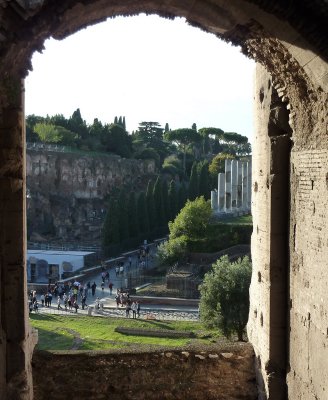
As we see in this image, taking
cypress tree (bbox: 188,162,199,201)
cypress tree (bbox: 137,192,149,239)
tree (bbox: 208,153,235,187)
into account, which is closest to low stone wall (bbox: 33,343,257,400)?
cypress tree (bbox: 137,192,149,239)

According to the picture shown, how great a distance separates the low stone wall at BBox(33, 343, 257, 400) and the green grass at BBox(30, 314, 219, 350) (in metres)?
5.85

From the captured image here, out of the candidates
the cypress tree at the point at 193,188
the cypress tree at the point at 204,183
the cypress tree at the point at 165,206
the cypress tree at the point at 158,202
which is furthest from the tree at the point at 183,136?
the cypress tree at the point at 158,202

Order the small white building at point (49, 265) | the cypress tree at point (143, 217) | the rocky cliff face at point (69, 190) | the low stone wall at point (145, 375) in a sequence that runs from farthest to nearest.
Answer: the rocky cliff face at point (69, 190) < the cypress tree at point (143, 217) < the small white building at point (49, 265) < the low stone wall at point (145, 375)

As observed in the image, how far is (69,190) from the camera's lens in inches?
1800

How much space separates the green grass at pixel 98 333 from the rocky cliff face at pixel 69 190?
22092mm

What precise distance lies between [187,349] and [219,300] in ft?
28.4

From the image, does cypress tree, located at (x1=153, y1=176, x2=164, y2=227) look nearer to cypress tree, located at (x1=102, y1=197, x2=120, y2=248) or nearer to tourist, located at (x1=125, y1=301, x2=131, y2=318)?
cypress tree, located at (x1=102, y1=197, x2=120, y2=248)

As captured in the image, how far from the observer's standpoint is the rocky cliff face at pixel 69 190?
42062 millimetres

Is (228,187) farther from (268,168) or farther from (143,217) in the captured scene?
(268,168)

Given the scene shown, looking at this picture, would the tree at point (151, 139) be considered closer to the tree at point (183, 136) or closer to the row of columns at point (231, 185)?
the tree at point (183, 136)

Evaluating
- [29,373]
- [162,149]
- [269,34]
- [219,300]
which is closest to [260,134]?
[269,34]

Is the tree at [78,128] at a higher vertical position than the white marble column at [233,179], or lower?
higher

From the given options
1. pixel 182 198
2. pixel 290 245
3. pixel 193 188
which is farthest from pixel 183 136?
pixel 290 245

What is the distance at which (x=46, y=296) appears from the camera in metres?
18.9
